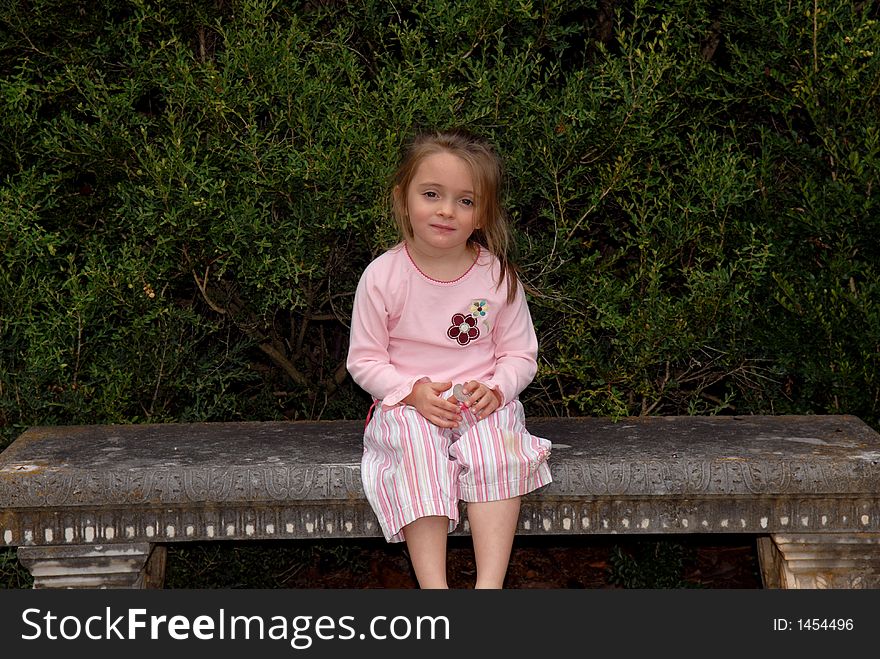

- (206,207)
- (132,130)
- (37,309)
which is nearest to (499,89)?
(206,207)

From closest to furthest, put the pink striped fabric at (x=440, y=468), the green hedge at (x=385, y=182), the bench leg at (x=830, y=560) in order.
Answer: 1. the pink striped fabric at (x=440, y=468)
2. the bench leg at (x=830, y=560)
3. the green hedge at (x=385, y=182)

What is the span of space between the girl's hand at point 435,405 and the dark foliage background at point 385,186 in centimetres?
70

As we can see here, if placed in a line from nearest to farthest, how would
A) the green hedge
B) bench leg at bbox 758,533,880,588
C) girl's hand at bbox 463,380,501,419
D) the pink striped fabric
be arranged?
the pink striped fabric, girl's hand at bbox 463,380,501,419, bench leg at bbox 758,533,880,588, the green hedge

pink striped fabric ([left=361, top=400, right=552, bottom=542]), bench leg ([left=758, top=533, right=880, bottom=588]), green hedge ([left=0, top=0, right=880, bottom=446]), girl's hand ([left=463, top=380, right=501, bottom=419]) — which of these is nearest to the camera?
pink striped fabric ([left=361, top=400, right=552, bottom=542])

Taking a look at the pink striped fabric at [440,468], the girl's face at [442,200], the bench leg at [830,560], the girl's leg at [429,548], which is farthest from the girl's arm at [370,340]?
the bench leg at [830,560]

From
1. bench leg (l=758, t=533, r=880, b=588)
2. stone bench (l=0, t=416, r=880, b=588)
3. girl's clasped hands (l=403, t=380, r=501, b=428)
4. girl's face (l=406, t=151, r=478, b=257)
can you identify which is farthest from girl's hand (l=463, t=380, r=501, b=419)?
bench leg (l=758, t=533, r=880, b=588)

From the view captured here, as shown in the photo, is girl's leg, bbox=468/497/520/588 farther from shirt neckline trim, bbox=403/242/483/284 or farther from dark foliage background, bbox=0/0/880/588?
dark foliage background, bbox=0/0/880/588

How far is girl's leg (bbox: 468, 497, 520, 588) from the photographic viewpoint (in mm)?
3156

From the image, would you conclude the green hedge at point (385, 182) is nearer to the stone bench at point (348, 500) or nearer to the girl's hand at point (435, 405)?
the stone bench at point (348, 500)

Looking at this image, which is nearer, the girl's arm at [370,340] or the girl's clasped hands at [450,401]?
the girl's clasped hands at [450,401]

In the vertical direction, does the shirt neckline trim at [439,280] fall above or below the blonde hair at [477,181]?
below

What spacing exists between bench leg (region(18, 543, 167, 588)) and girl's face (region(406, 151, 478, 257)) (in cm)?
123

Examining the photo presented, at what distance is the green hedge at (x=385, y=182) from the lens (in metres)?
3.75

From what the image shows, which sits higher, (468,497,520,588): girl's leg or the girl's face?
the girl's face
